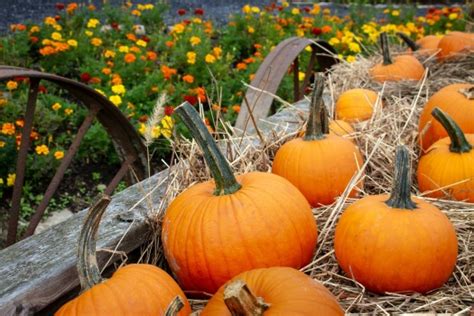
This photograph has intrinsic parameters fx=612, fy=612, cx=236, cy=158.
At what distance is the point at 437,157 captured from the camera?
220 cm

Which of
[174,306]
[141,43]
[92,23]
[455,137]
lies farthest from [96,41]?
[174,306]

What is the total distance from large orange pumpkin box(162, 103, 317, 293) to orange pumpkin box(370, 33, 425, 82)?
2253 mm

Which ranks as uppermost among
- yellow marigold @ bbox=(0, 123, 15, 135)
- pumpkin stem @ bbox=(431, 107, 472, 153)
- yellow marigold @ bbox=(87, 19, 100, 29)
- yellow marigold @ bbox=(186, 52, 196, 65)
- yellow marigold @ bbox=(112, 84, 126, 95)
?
pumpkin stem @ bbox=(431, 107, 472, 153)

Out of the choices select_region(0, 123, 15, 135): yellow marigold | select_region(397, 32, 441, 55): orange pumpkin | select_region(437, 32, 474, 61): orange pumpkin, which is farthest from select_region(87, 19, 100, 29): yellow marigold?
select_region(437, 32, 474, 61): orange pumpkin

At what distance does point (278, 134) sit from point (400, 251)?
1.09 m

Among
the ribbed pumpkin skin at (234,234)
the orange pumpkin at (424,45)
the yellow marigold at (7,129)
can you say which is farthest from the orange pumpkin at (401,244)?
the orange pumpkin at (424,45)

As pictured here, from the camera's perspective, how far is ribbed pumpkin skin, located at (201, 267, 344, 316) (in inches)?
51.3

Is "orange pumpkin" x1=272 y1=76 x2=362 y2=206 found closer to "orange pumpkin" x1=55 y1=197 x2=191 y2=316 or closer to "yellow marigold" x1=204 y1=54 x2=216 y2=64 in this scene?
"orange pumpkin" x1=55 y1=197 x2=191 y2=316

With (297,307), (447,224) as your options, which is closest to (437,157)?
(447,224)

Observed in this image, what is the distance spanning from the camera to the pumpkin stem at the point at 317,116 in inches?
83.1

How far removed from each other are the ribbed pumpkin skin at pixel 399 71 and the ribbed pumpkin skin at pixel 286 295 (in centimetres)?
263

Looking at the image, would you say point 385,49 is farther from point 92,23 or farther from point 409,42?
point 92,23

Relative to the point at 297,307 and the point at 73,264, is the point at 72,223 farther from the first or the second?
the point at 297,307

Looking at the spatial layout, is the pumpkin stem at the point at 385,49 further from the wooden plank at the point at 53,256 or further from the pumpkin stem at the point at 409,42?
the wooden plank at the point at 53,256
